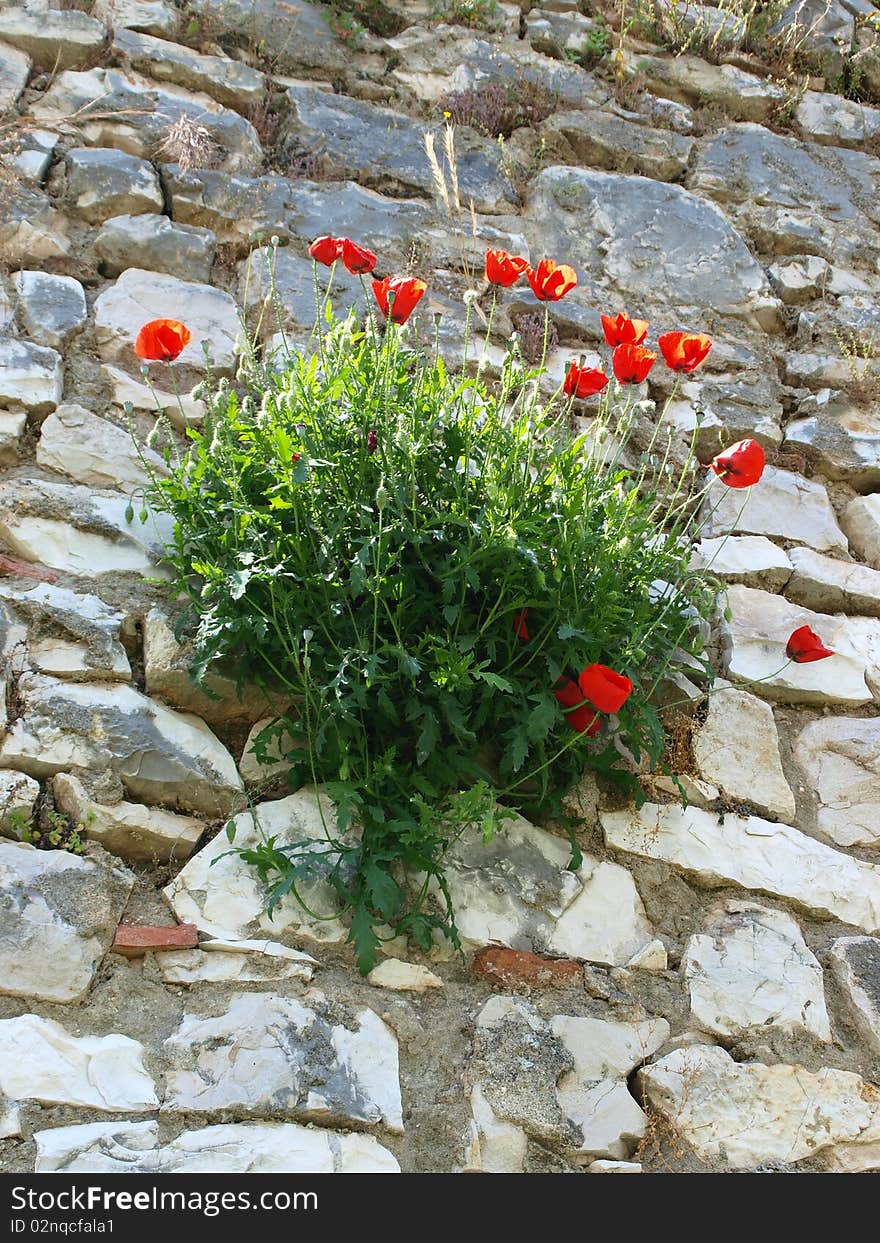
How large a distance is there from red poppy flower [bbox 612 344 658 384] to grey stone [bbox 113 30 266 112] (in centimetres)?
228

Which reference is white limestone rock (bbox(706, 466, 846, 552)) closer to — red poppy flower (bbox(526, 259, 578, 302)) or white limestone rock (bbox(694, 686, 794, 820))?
white limestone rock (bbox(694, 686, 794, 820))

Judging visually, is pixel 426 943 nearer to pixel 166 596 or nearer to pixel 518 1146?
pixel 518 1146

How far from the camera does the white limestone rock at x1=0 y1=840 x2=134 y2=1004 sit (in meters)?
2.08

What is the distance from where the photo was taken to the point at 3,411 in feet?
9.77

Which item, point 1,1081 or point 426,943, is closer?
point 1,1081

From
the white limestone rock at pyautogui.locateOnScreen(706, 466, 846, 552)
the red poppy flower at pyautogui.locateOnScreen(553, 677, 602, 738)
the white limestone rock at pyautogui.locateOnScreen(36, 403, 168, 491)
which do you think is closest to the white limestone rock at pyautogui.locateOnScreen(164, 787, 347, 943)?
the red poppy flower at pyautogui.locateOnScreen(553, 677, 602, 738)

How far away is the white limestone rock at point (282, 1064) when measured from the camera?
204 cm

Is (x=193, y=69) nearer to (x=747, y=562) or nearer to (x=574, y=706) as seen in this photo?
(x=747, y=562)

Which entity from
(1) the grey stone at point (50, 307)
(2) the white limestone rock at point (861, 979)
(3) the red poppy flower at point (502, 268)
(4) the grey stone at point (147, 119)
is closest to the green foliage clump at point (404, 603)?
(3) the red poppy flower at point (502, 268)

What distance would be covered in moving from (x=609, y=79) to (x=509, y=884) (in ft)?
12.3

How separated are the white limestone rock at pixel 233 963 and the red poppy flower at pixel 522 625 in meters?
0.86

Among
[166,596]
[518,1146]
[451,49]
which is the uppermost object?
[451,49]

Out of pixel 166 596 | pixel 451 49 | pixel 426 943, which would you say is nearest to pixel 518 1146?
pixel 426 943

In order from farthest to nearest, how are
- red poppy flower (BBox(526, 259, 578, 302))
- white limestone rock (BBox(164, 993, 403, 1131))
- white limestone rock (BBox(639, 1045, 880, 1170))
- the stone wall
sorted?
1. red poppy flower (BBox(526, 259, 578, 302))
2. white limestone rock (BBox(639, 1045, 880, 1170))
3. the stone wall
4. white limestone rock (BBox(164, 993, 403, 1131))
